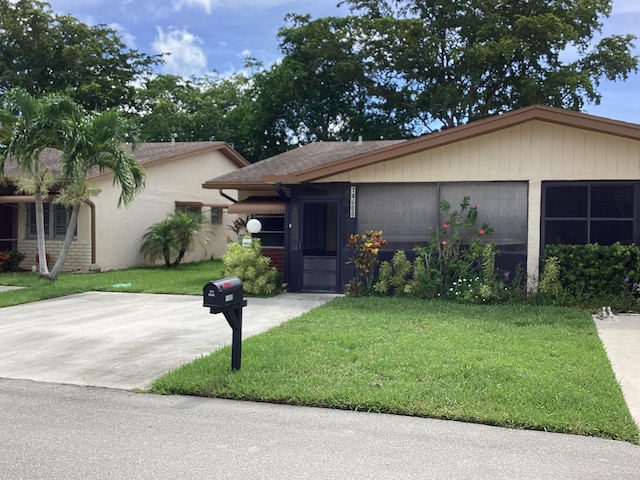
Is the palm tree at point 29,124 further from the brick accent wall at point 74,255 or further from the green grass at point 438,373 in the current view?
the green grass at point 438,373

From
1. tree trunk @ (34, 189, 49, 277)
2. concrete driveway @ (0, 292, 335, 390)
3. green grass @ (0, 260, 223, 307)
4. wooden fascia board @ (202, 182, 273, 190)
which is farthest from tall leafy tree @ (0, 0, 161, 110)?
concrete driveway @ (0, 292, 335, 390)

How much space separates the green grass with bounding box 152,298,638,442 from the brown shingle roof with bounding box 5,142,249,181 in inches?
457

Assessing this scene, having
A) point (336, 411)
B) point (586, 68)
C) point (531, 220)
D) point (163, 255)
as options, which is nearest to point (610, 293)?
point (531, 220)

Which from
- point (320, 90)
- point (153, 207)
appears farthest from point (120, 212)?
point (320, 90)

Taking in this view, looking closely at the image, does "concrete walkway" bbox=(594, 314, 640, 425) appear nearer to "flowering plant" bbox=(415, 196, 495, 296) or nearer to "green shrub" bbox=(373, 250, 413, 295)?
"flowering plant" bbox=(415, 196, 495, 296)

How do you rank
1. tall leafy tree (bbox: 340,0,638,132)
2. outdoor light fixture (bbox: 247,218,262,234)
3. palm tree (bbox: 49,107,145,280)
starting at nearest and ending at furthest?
palm tree (bbox: 49,107,145,280) < outdoor light fixture (bbox: 247,218,262,234) < tall leafy tree (bbox: 340,0,638,132)

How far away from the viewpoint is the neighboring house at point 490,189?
1093cm

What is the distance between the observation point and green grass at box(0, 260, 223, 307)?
12398 mm

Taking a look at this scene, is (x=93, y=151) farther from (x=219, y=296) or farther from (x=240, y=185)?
(x=219, y=296)

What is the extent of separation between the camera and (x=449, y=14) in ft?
96.5

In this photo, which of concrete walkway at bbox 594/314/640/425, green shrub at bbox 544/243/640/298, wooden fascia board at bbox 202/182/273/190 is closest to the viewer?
concrete walkway at bbox 594/314/640/425

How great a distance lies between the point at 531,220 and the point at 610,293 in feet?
6.40

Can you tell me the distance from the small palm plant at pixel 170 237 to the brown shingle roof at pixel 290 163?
290cm

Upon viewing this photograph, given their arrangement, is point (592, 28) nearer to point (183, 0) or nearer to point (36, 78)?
point (183, 0)
